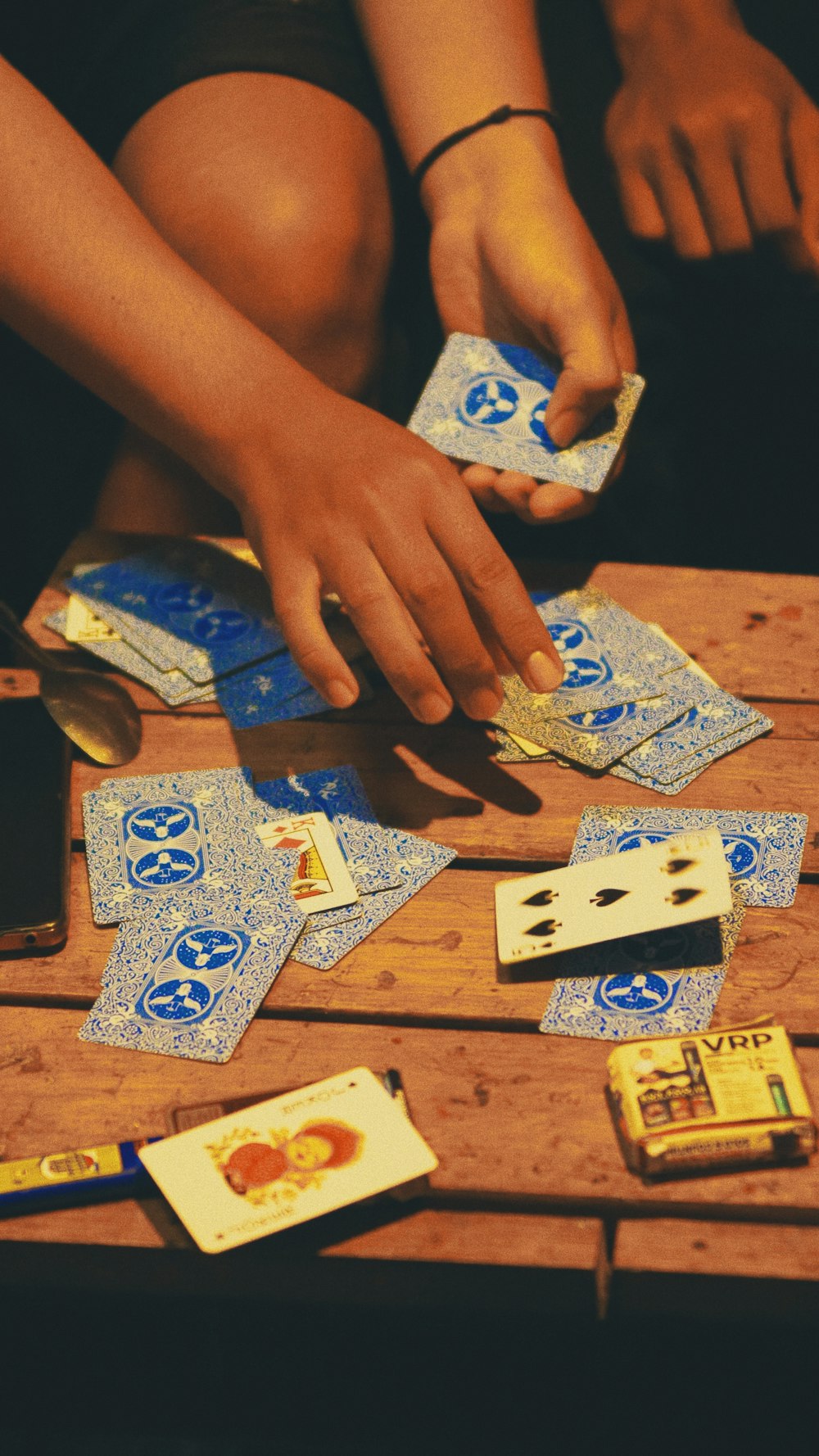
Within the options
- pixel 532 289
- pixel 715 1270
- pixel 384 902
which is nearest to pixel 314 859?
pixel 384 902

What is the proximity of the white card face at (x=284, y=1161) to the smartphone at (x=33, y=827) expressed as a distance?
0.29 metres

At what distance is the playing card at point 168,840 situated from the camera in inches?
46.5

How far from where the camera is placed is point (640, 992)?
3.50ft

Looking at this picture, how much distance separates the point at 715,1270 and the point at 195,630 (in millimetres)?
955

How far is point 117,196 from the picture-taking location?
143 centimetres

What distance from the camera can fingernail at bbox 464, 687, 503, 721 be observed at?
1252 millimetres

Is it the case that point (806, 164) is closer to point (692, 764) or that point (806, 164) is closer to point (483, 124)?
point (483, 124)

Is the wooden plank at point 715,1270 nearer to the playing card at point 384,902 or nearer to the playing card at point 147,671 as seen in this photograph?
the playing card at point 384,902

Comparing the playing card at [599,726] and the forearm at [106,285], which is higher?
the forearm at [106,285]

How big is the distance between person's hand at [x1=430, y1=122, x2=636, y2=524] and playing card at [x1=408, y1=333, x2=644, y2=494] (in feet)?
0.07

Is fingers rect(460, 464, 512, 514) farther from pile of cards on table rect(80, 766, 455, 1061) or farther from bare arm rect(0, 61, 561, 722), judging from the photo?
pile of cards on table rect(80, 766, 455, 1061)

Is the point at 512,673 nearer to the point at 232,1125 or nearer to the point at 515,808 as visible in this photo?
the point at 515,808

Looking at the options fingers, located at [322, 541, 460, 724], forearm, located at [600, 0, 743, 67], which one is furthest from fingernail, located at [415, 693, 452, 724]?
forearm, located at [600, 0, 743, 67]

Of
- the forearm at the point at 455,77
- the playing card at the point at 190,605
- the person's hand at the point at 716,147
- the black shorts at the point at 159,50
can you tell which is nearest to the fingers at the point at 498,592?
the playing card at the point at 190,605
